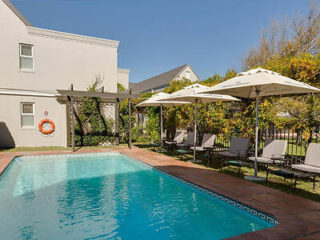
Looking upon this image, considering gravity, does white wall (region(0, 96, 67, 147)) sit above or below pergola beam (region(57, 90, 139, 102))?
below

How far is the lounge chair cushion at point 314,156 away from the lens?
5.30 m

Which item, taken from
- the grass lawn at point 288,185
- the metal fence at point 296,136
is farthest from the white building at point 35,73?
the grass lawn at point 288,185

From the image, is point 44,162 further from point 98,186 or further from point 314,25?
point 314,25

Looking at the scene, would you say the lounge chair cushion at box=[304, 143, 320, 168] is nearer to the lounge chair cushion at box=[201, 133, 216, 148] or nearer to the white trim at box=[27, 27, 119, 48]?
the lounge chair cushion at box=[201, 133, 216, 148]

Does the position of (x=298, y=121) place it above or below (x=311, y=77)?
below

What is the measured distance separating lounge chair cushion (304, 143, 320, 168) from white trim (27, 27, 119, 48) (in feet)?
45.3

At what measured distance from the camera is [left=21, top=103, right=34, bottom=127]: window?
12.9 m

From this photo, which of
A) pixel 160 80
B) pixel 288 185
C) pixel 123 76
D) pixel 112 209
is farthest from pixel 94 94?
pixel 160 80

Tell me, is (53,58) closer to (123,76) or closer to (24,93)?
(24,93)

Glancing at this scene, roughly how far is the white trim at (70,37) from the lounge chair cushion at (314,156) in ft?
45.3

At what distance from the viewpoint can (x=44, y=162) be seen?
31.3 feet

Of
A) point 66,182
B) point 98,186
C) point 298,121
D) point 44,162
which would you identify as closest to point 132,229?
point 98,186

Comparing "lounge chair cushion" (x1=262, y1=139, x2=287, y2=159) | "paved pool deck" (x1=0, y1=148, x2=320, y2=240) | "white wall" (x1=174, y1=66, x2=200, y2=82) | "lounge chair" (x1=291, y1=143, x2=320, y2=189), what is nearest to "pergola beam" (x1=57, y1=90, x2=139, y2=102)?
"paved pool deck" (x1=0, y1=148, x2=320, y2=240)

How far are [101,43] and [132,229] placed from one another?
45.5 feet
